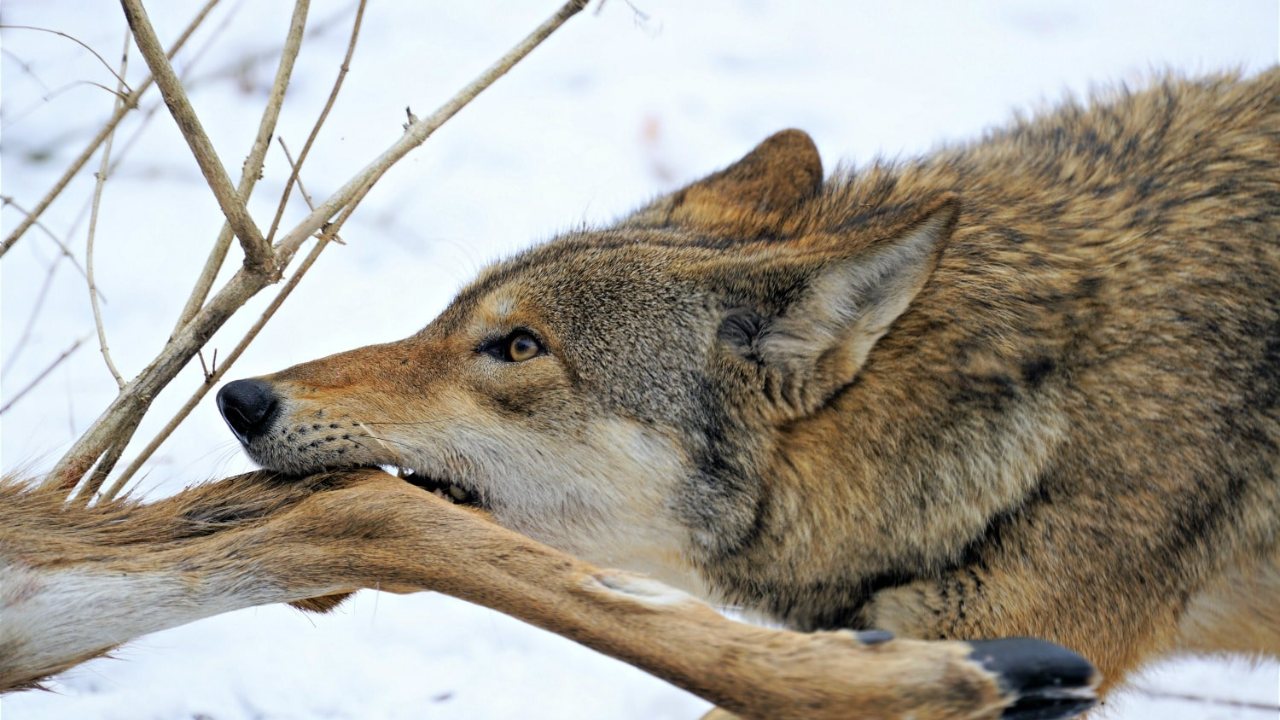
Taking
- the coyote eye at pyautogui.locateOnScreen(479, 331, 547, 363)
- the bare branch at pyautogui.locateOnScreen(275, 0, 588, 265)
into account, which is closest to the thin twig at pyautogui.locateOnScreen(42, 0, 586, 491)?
the bare branch at pyautogui.locateOnScreen(275, 0, 588, 265)

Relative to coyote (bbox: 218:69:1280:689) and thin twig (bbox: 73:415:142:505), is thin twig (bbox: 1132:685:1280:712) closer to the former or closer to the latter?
coyote (bbox: 218:69:1280:689)

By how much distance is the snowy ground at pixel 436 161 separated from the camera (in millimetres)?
4156

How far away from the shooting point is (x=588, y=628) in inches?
94.3

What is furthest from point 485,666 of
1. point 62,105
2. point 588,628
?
point 62,105

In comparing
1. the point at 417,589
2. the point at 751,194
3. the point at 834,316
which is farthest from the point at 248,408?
the point at 751,194

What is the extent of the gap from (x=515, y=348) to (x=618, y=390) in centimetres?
30

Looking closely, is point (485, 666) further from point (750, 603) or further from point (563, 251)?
point (563, 251)

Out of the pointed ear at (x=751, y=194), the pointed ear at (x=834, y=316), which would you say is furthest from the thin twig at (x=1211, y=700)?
the pointed ear at (x=751, y=194)

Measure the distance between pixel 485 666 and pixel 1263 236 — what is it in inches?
110

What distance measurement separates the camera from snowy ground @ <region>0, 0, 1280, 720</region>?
13.6ft

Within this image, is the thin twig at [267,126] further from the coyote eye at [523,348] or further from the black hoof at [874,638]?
the black hoof at [874,638]

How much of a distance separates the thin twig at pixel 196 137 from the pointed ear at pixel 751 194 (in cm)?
114

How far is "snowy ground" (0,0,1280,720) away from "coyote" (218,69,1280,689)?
1.04 meters

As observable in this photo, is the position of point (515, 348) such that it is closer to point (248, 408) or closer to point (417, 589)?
point (248, 408)
